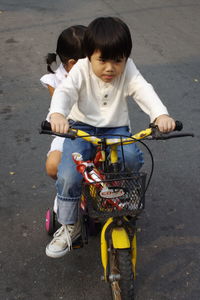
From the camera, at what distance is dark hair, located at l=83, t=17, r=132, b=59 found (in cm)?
268

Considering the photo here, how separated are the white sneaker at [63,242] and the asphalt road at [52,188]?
167mm

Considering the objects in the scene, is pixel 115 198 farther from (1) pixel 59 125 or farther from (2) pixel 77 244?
(2) pixel 77 244

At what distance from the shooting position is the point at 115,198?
253 centimetres

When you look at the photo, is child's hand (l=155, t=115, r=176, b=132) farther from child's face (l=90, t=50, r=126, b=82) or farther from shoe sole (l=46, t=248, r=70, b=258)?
shoe sole (l=46, t=248, r=70, b=258)

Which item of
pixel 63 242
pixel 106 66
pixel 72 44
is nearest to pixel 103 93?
pixel 106 66

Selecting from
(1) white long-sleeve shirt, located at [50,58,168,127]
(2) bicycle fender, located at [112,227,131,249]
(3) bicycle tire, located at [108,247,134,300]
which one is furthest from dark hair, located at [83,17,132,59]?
(3) bicycle tire, located at [108,247,134,300]

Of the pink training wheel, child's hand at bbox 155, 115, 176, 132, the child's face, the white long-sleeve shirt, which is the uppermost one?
the child's face

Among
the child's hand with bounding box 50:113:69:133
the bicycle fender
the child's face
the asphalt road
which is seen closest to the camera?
the child's hand with bounding box 50:113:69:133

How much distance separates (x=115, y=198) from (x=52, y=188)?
1.76m

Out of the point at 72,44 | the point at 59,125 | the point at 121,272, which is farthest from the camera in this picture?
the point at 72,44

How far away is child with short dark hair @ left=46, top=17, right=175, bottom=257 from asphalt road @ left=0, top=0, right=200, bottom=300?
462 millimetres

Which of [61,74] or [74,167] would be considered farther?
[61,74]

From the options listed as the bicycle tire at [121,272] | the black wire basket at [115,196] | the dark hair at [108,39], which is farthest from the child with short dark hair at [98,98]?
the bicycle tire at [121,272]

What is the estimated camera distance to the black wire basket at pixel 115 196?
2492 millimetres
